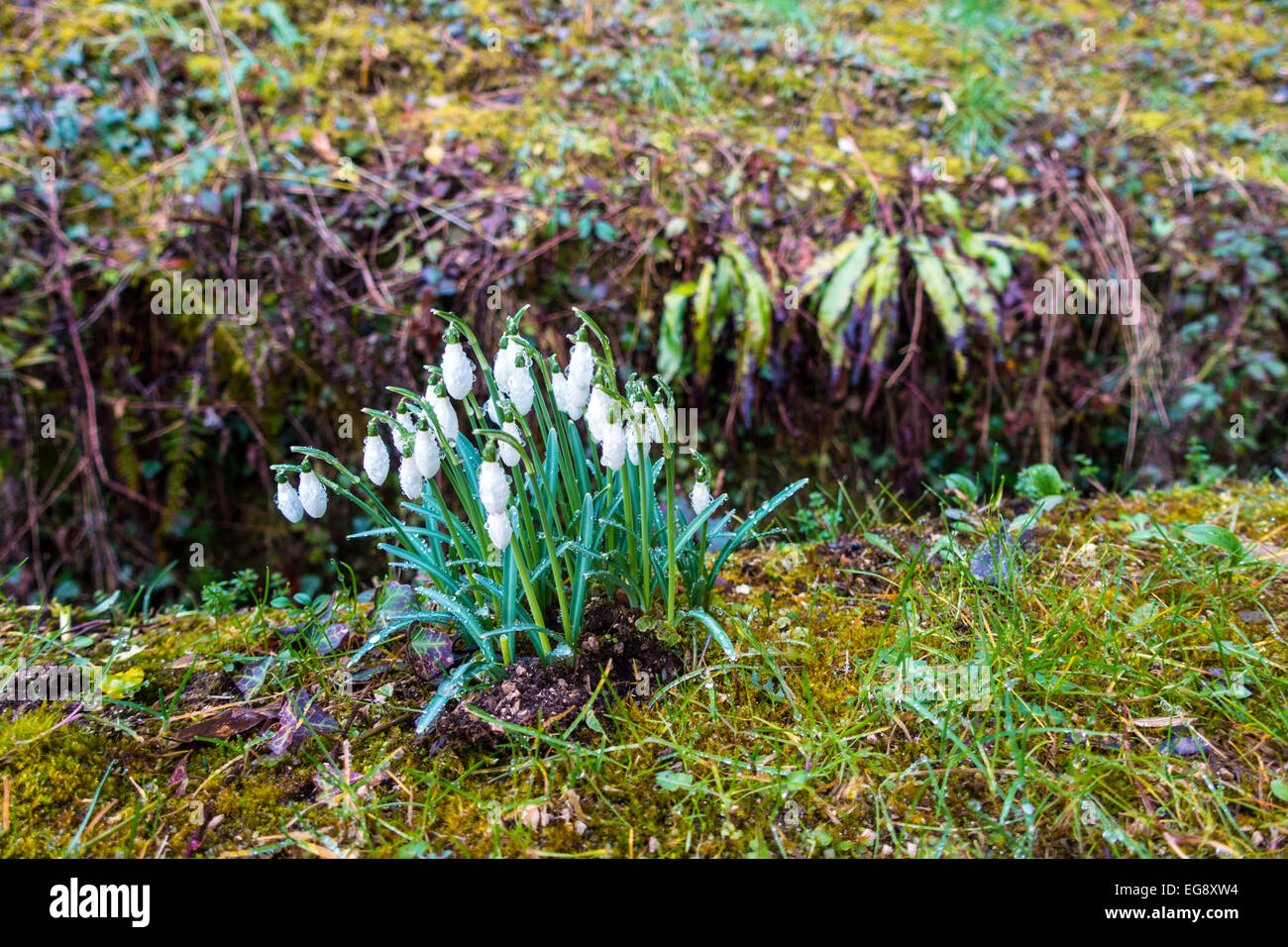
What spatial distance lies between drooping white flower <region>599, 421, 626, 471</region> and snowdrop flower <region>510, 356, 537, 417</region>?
0.18 meters

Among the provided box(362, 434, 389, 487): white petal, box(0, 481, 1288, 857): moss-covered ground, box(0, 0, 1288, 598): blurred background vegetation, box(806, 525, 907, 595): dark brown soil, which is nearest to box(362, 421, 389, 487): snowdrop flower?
box(362, 434, 389, 487): white petal

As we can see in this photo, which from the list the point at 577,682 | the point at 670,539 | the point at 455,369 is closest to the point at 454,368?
the point at 455,369

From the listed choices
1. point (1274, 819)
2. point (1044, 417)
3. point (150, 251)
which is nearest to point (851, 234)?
point (1044, 417)

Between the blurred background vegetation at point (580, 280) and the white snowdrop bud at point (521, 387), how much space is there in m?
2.16

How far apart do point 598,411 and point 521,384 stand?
17cm

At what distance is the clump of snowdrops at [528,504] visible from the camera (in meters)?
1.56

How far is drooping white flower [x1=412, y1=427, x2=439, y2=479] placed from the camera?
154 cm

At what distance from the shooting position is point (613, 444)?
60.1 inches

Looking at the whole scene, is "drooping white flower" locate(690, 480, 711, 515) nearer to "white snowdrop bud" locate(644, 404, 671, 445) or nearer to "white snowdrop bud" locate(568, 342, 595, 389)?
"white snowdrop bud" locate(644, 404, 671, 445)

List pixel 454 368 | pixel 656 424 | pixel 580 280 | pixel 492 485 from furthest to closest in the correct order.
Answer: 1. pixel 580 280
2. pixel 656 424
3. pixel 454 368
4. pixel 492 485

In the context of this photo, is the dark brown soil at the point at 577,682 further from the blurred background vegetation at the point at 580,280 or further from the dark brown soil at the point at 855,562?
the blurred background vegetation at the point at 580,280

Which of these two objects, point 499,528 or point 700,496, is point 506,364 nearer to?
point 499,528

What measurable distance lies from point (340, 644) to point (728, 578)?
1.16m

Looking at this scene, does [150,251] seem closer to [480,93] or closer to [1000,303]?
[480,93]
